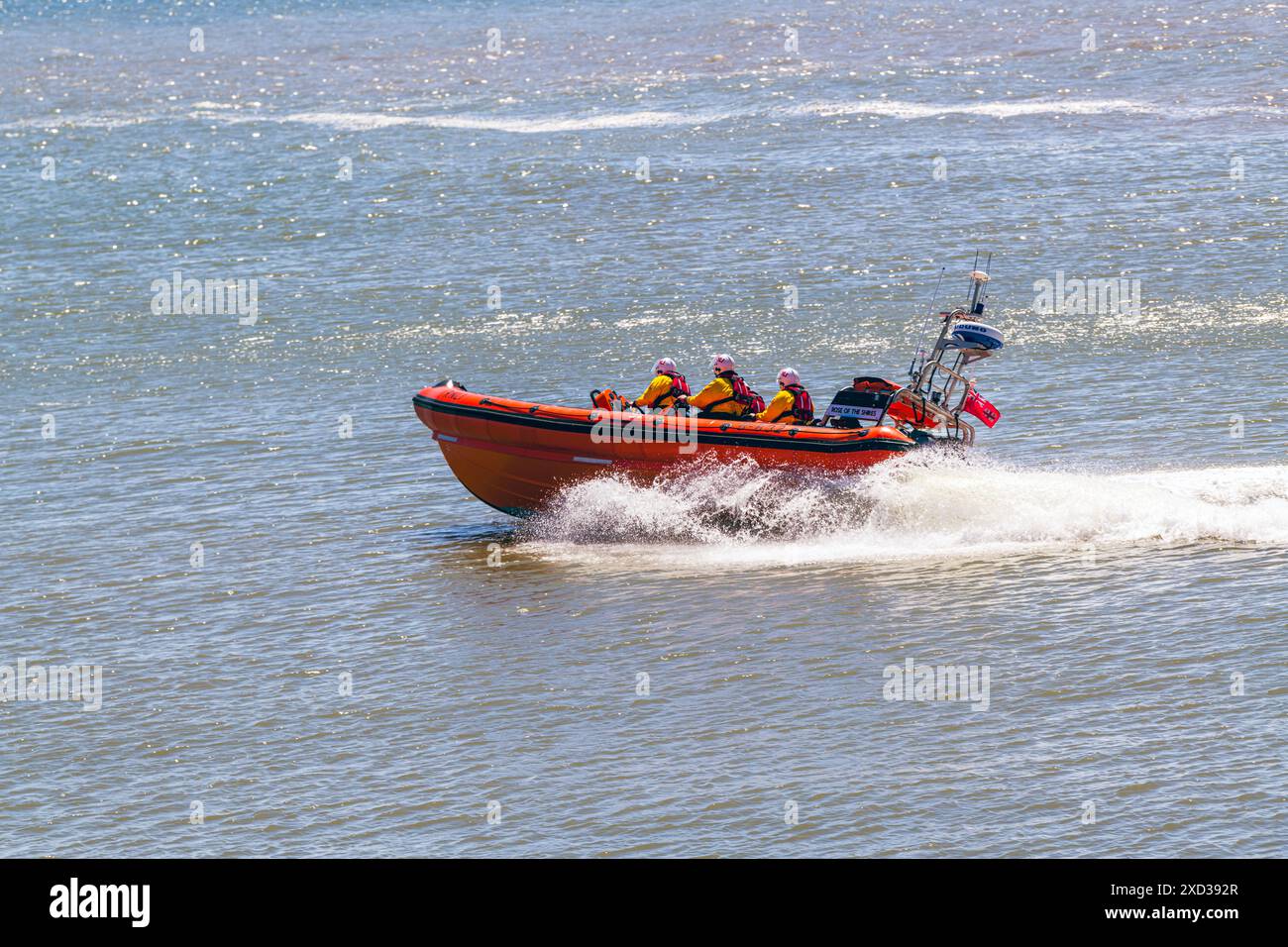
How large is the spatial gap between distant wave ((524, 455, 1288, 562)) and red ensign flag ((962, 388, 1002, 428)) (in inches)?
17.1

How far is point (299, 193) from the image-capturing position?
3538 cm

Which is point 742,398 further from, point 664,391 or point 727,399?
point 664,391

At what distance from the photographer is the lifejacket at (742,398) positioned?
18141mm

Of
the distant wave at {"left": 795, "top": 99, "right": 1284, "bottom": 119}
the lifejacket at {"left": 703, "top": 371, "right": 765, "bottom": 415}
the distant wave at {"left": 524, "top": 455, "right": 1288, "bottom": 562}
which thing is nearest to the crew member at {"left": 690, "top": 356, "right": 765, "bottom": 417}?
the lifejacket at {"left": 703, "top": 371, "right": 765, "bottom": 415}

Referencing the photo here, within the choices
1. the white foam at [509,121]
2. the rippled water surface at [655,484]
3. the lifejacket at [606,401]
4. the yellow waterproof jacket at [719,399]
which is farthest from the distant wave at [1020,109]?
the lifejacket at [606,401]

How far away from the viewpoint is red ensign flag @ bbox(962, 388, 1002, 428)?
1784cm

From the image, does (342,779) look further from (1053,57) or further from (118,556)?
(1053,57)

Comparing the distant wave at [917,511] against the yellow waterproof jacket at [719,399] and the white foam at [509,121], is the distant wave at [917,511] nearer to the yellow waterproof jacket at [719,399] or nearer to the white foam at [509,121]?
the yellow waterproof jacket at [719,399]

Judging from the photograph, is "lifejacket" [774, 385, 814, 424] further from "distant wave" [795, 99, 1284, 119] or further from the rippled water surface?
"distant wave" [795, 99, 1284, 119]

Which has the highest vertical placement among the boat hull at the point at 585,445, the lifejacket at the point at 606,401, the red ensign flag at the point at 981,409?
the lifejacket at the point at 606,401

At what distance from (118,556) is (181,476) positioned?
2.76 m

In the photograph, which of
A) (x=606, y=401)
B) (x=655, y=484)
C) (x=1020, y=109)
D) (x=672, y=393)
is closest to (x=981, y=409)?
(x=672, y=393)

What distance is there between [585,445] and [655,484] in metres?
0.79

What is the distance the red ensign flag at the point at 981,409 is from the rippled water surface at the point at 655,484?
67 cm
